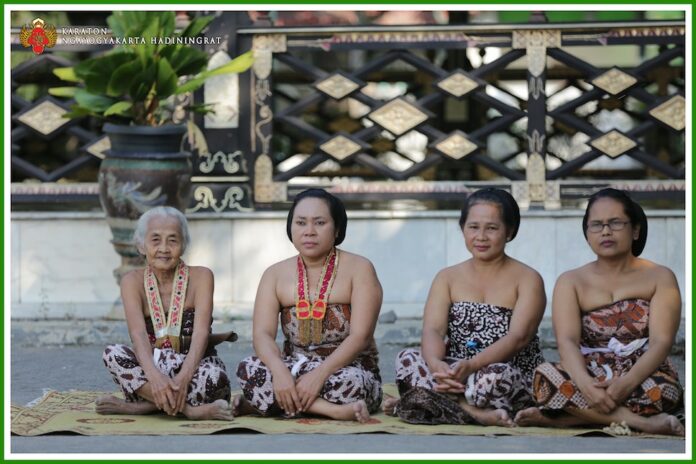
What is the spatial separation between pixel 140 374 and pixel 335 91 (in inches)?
152

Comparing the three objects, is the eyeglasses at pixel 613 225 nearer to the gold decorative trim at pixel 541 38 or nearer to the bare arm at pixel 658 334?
the bare arm at pixel 658 334

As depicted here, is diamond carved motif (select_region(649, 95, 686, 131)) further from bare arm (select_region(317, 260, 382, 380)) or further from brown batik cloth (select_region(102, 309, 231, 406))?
brown batik cloth (select_region(102, 309, 231, 406))

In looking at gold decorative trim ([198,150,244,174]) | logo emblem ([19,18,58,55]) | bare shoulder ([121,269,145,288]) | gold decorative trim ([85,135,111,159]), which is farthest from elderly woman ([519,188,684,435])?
logo emblem ([19,18,58,55])

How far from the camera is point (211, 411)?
5934 millimetres

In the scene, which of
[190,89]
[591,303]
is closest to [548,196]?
[190,89]

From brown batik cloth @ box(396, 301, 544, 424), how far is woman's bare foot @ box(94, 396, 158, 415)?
3.76ft

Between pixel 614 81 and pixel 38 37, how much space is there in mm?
4012

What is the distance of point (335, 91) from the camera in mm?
9414

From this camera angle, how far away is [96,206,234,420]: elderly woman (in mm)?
5984

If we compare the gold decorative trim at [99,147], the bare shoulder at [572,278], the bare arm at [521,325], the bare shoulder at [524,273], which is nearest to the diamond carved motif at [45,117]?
the gold decorative trim at [99,147]

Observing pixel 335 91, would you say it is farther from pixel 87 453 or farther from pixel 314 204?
pixel 87 453

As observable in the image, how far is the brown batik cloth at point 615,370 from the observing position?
5.71m

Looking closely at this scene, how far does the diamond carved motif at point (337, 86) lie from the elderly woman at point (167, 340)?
329 cm

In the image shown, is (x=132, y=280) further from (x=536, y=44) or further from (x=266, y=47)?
(x=536, y=44)
